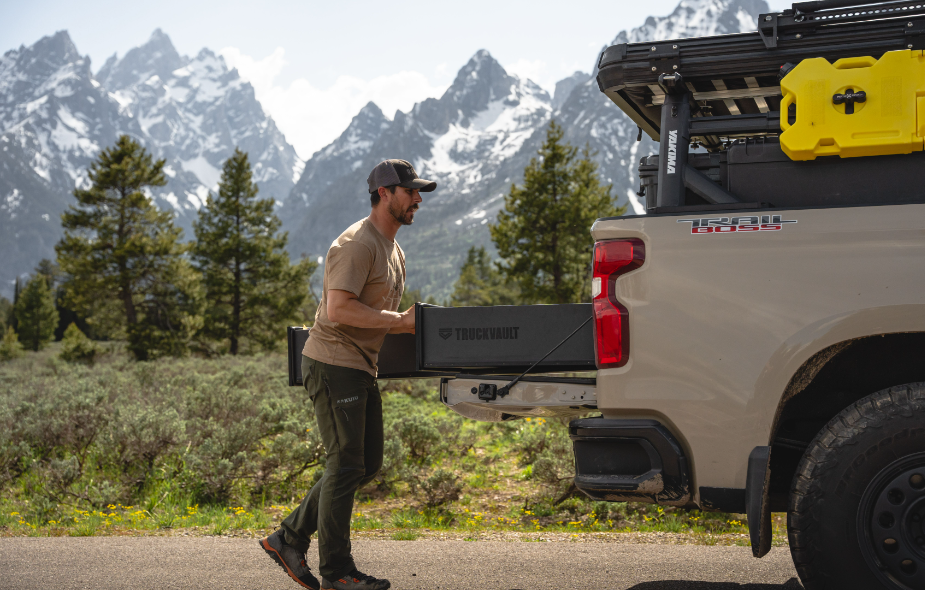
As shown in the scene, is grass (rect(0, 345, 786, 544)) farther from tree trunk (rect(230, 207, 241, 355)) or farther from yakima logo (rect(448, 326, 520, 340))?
tree trunk (rect(230, 207, 241, 355))

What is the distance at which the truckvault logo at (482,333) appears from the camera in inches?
146

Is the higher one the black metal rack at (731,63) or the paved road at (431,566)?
the black metal rack at (731,63)

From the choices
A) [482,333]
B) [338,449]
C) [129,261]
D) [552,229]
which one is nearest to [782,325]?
[482,333]

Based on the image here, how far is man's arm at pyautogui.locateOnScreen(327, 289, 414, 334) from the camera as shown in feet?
12.3

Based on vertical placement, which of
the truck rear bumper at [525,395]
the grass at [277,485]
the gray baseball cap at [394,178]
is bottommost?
the grass at [277,485]

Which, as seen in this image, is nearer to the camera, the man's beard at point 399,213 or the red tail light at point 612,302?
the red tail light at point 612,302

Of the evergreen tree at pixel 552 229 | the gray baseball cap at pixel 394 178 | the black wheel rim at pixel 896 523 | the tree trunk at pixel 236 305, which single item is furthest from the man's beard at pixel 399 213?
the tree trunk at pixel 236 305

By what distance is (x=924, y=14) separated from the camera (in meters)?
3.29

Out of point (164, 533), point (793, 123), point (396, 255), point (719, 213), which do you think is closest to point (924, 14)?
point (793, 123)

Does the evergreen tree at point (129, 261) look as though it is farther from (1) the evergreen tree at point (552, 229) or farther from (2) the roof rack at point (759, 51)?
(2) the roof rack at point (759, 51)

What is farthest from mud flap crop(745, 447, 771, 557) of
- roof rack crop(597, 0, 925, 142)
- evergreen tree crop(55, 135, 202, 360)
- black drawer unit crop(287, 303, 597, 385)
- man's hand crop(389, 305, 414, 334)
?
evergreen tree crop(55, 135, 202, 360)

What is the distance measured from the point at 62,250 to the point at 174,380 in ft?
63.0

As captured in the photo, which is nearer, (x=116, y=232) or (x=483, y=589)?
(x=483, y=589)

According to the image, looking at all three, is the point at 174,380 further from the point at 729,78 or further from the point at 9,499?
the point at 729,78
